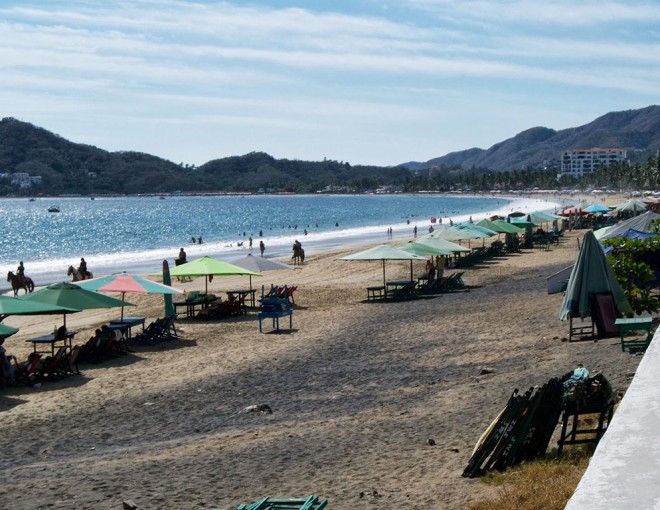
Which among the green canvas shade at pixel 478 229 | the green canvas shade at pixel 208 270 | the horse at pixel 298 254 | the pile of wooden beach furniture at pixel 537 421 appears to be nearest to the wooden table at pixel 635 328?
the pile of wooden beach furniture at pixel 537 421

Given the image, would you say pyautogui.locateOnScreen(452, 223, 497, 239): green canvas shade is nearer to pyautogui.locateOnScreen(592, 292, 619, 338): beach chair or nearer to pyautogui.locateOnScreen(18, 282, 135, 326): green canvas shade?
pyautogui.locateOnScreen(592, 292, 619, 338): beach chair

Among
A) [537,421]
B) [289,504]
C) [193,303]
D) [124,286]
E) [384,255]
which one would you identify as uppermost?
[384,255]

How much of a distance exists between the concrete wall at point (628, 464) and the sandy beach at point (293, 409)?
3.29m

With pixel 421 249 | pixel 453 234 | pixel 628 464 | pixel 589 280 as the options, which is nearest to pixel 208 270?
pixel 421 249

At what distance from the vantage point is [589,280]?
41.4 feet

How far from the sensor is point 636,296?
1286 centimetres

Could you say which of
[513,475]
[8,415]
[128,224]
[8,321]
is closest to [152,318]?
[8,321]

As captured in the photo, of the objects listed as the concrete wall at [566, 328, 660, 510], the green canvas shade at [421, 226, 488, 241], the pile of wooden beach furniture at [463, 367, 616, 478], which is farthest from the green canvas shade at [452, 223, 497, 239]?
the concrete wall at [566, 328, 660, 510]

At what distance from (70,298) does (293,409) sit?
589cm

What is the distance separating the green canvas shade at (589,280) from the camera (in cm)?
1253

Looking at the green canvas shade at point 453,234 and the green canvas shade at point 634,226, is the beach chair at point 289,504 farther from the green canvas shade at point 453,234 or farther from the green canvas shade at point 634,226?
the green canvas shade at point 453,234

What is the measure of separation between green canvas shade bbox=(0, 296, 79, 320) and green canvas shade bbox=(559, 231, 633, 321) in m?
8.24

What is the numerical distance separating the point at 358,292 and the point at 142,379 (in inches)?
468

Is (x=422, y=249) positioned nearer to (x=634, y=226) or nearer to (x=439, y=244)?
(x=439, y=244)
